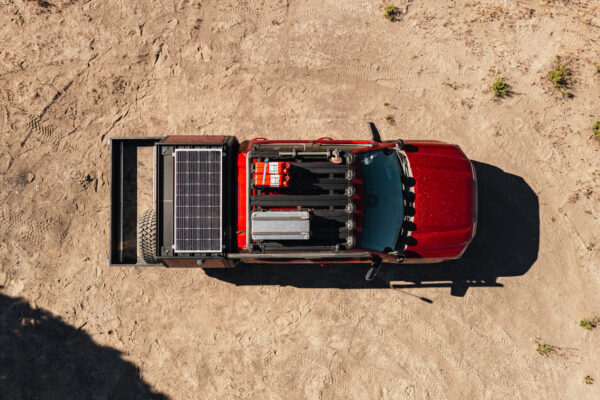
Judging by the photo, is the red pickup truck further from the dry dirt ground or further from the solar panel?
the dry dirt ground

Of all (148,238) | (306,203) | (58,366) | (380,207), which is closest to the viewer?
(306,203)

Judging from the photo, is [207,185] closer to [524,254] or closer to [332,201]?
[332,201]

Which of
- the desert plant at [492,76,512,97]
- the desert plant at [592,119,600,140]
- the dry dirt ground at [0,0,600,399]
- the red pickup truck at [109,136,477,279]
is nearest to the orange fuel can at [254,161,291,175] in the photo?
the red pickup truck at [109,136,477,279]

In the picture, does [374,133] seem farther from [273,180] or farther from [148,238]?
[148,238]

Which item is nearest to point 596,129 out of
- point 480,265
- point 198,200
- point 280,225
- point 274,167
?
point 480,265

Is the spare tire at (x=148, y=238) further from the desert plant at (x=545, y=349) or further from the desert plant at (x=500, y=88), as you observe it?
the desert plant at (x=545, y=349)

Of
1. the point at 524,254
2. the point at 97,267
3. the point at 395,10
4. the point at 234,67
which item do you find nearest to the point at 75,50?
the point at 234,67
